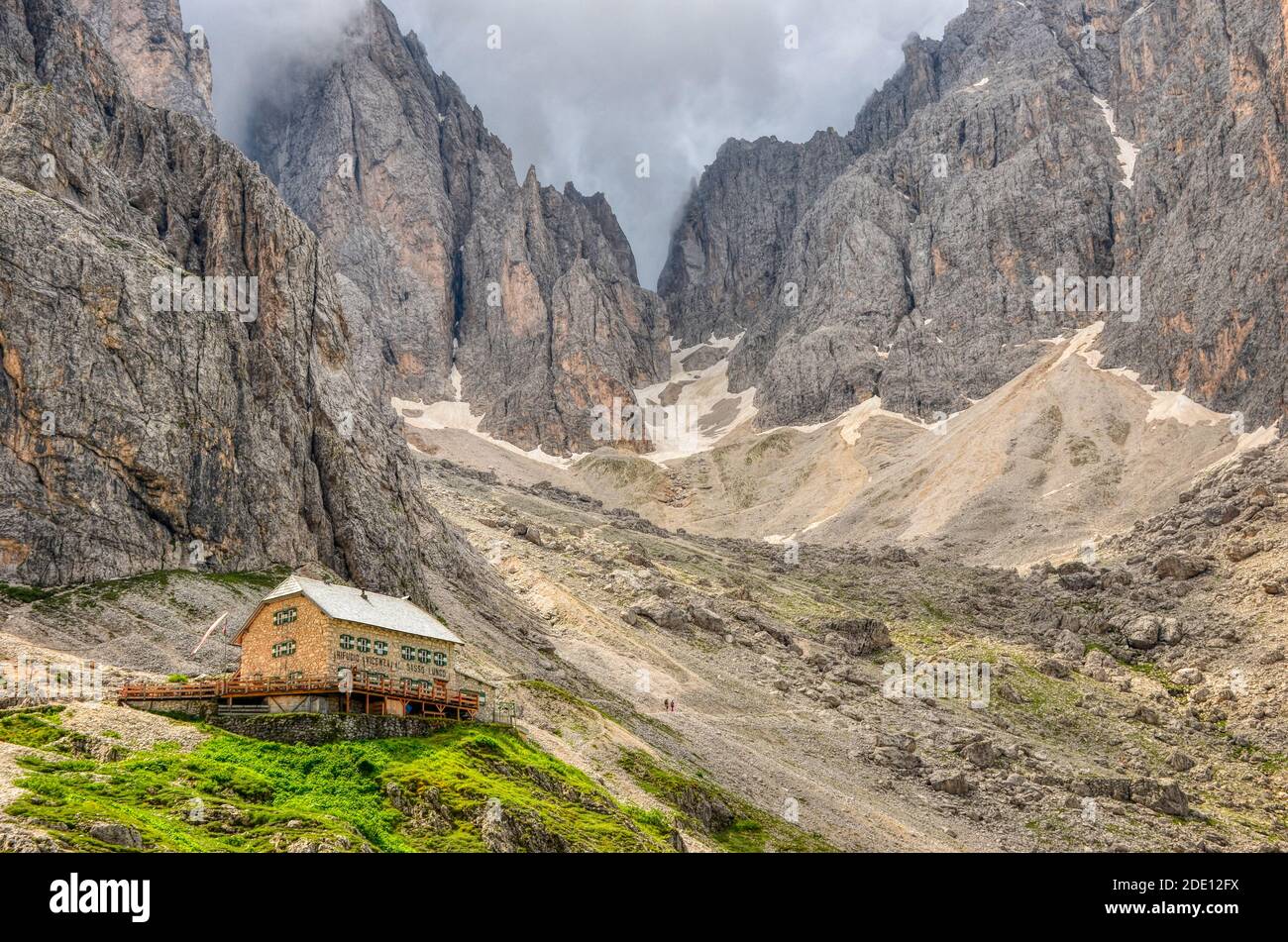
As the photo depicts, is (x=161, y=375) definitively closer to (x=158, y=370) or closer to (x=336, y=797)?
(x=158, y=370)

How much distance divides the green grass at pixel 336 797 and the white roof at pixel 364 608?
6.45 metres

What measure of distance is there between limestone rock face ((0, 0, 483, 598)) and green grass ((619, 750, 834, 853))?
30.8m

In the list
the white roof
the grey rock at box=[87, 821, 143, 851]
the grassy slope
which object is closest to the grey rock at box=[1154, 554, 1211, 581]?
the grassy slope

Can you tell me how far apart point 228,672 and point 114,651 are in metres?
5.90

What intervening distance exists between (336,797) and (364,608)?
54.4 ft

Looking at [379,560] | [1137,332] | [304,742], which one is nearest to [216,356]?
[379,560]

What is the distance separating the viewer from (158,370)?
246 ft

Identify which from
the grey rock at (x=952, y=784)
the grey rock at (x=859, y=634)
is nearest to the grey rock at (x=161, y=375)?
the grey rock at (x=859, y=634)

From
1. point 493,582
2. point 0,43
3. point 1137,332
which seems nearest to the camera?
point 0,43

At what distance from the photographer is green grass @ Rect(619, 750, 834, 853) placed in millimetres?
58031

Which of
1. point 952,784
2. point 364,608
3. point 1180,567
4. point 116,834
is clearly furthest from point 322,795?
point 1180,567

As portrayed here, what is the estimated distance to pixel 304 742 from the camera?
1757 inches

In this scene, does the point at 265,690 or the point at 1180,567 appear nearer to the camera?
the point at 265,690
